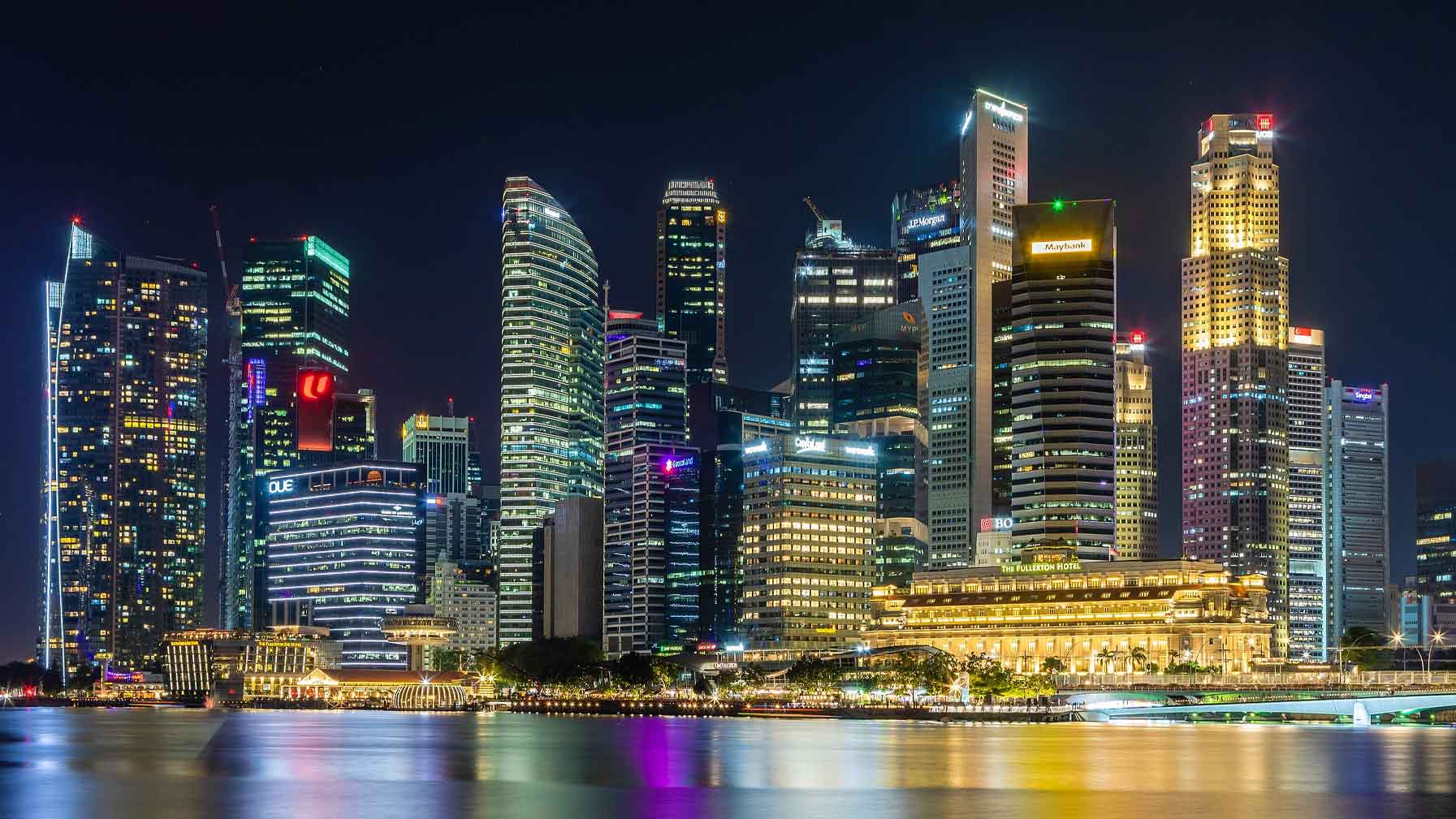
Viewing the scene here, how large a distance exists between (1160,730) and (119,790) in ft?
393

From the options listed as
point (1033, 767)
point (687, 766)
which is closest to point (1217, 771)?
point (1033, 767)

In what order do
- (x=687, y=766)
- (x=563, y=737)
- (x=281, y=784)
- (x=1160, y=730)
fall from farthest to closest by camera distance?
(x=1160, y=730) < (x=563, y=737) < (x=687, y=766) < (x=281, y=784)

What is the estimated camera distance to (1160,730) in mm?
182625

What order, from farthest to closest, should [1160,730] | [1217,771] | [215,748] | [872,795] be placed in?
[1160,730], [215,748], [1217,771], [872,795]

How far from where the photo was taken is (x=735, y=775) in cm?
10569

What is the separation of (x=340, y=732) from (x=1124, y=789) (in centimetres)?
11531

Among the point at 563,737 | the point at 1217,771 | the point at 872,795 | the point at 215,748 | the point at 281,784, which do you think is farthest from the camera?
the point at 563,737

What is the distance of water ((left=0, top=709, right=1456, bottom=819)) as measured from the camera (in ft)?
270

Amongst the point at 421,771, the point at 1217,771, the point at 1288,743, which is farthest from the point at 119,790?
the point at 1288,743

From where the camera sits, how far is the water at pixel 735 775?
82312 millimetres

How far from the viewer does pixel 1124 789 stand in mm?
91562

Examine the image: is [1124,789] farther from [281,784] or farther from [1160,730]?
[1160,730]

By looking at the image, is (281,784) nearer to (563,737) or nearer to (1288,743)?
(563,737)

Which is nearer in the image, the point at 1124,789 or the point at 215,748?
the point at 1124,789
